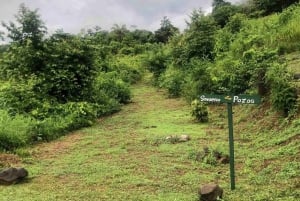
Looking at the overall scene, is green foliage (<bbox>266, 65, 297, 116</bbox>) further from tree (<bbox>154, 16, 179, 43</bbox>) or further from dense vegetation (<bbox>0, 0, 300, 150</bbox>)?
tree (<bbox>154, 16, 179, 43</bbox>)

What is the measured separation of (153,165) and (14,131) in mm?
3661

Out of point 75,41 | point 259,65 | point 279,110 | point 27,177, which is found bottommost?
point 27,177

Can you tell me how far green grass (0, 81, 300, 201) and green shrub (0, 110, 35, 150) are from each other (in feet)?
1.10

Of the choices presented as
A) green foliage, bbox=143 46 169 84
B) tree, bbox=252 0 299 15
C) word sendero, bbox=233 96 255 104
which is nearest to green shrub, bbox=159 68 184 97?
green foliage, bbox=143 46 169 84

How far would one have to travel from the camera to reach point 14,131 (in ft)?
30.4

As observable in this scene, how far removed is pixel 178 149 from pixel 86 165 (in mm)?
1945

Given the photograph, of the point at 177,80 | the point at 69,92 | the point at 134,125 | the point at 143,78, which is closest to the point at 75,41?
the point at 69,92

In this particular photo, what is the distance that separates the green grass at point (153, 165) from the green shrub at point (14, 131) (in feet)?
1.10

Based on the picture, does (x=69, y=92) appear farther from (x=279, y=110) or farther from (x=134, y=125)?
(x=279, y=110)

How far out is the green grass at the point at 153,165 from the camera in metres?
5.84

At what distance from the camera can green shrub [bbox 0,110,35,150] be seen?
356 inches

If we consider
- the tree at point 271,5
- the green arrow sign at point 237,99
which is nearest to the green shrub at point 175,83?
the tree at point 271,5

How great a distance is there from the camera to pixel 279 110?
9.12 m

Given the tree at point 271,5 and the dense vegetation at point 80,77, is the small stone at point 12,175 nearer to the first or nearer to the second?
the dense vegetation at point 80,77
